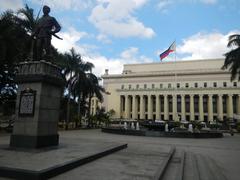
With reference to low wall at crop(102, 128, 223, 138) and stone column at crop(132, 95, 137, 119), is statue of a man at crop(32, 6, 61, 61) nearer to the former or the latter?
low wall at crop(102, 128, 223, 138)

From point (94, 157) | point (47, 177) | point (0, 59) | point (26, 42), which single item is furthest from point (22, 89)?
point (26, 42)

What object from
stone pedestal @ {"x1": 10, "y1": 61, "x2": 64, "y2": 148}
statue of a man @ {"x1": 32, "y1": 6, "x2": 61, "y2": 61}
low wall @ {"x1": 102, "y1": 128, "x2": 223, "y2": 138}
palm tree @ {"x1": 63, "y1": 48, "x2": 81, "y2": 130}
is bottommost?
low wall @ {"x1": 102, "y1": 128, "x2": 223, "y2": 138}

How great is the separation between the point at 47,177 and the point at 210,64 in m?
85.8

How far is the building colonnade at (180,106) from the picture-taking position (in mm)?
76750

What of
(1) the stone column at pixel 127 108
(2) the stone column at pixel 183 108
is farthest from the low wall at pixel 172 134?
(1) the stone column at pixel 127 108

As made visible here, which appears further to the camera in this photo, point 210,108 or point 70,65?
point 210,108

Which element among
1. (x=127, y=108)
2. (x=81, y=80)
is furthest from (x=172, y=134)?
(x=127, y=108)

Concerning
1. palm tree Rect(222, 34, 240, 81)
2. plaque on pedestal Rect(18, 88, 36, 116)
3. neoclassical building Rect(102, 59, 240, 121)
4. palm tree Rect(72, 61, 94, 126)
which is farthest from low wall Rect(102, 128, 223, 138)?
neoclassical building Rect(102, 59, 240, 121)

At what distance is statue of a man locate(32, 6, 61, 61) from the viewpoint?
9609mm

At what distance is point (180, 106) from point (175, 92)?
258 inches

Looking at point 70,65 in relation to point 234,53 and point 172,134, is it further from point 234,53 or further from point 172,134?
point 234,53

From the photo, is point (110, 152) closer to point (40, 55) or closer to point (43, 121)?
point (43, 121)

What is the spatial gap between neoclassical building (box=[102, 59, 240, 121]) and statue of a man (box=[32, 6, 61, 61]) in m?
72.7

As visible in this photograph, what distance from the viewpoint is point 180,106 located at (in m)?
82.4
